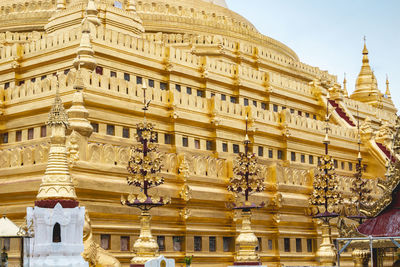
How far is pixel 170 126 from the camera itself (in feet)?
110

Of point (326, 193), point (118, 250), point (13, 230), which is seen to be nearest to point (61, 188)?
point (13, 230)

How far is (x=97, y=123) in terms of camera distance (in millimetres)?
30328

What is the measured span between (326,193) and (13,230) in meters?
15.0

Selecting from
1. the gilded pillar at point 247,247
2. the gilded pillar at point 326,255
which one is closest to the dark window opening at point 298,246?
the gilded pillar at point 326,255

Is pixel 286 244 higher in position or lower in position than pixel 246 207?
lower

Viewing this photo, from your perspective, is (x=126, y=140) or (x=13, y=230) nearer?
(x=13, y=230)

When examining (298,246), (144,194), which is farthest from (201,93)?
(144,194)

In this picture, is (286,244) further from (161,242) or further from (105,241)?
(105,241)

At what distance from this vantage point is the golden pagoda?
90.5ft

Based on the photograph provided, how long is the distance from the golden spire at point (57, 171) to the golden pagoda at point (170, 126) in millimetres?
217

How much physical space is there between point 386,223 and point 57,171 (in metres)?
9.79

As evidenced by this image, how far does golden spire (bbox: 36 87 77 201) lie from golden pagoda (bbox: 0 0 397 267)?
22 cm

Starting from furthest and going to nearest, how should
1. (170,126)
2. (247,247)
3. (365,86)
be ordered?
(365,86)
(170,126)
(247,247)

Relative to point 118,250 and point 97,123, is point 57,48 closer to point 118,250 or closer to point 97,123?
point 97,123
